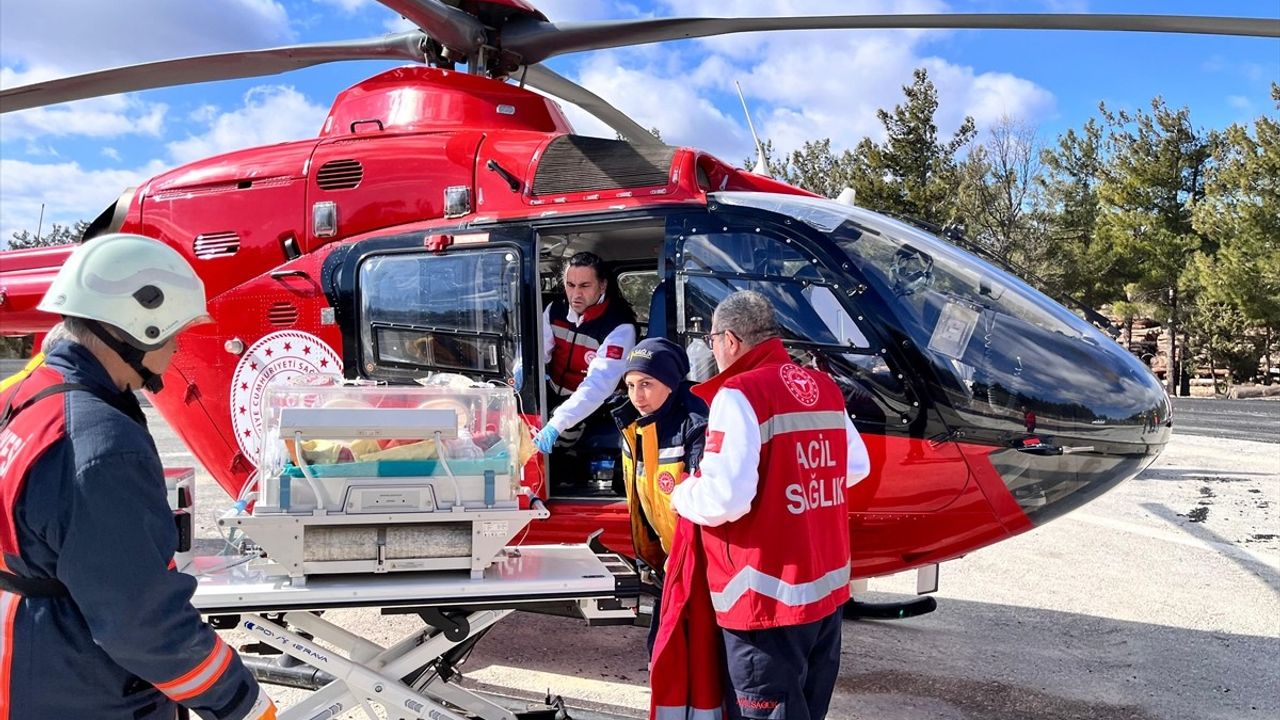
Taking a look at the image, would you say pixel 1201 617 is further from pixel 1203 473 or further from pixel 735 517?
pixel 1203 473

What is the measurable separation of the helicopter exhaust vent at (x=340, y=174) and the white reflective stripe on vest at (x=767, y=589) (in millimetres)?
3296

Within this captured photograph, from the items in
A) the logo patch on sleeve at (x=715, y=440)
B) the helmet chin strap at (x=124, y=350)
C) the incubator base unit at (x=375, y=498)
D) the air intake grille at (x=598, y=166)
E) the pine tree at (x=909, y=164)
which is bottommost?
the incubator base unit at (x=375, y=498)

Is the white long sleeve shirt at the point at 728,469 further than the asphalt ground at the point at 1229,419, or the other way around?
the asphalt ground at the point at 1229,419

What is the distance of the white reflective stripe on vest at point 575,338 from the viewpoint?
4.87m

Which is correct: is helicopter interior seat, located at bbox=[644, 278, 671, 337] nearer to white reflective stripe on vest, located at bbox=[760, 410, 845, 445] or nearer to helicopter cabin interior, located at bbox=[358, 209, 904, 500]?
helicopter cabin interior, located at bbox=[358, 209, 904, 500]

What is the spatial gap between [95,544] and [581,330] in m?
3.32

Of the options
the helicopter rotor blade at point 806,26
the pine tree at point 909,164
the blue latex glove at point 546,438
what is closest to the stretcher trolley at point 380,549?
the blue latex glove at point 546,438

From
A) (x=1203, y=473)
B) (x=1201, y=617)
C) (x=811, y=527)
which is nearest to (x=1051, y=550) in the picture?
(x=1201, y=617)

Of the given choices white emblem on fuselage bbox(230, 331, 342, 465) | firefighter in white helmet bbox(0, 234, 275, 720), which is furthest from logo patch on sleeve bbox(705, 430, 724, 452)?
white emblem on fuselage bbox(230, 331, 342, 465)

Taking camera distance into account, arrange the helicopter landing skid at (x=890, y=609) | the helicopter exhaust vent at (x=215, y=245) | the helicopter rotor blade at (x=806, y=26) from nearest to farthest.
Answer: the helicopter rotor blade at (x=806, y=26)
the helicopter exhaust vent at (x=215, y=245)
the helicopter landing skid at (x=890, y=609)

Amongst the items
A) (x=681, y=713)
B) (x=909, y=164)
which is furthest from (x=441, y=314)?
(x=909, y=164)

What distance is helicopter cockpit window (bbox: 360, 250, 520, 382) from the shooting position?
14.8 ft

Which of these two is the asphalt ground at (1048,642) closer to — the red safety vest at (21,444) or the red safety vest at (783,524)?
the red safety vest at (783,524)

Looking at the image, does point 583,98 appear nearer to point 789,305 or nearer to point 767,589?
point 789,305
